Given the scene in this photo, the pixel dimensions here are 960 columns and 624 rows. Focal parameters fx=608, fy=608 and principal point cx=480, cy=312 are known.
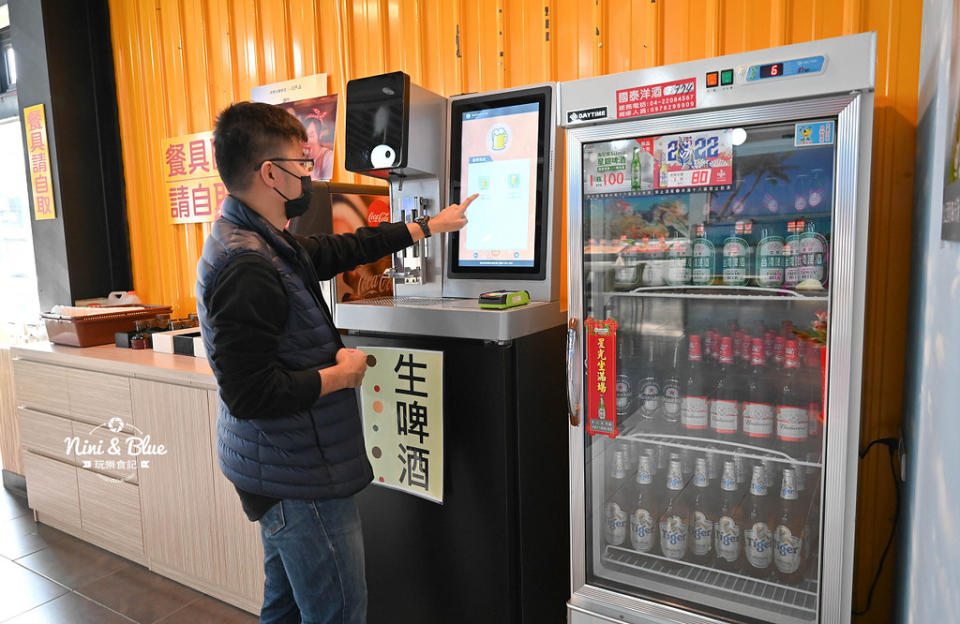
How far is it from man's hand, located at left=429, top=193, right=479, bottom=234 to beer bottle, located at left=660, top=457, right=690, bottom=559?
1063 mm

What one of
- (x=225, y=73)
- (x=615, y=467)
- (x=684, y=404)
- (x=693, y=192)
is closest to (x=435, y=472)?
(x=615, y=467)

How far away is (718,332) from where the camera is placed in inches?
74.8

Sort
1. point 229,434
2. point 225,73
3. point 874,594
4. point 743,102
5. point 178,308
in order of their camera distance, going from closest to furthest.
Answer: point 743,102
point 229,434
point 874,594
point 225,73
point 178,308

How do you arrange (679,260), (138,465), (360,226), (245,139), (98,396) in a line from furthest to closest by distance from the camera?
1. (98,396)
2. (138,465)
3. (360,226)
4. (679,260)
5. (245,139)

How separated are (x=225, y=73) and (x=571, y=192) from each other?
9.16ft

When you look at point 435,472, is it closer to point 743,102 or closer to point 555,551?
point 555,551

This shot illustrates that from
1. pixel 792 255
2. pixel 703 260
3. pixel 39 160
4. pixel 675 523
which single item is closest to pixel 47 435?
pixel 39 160

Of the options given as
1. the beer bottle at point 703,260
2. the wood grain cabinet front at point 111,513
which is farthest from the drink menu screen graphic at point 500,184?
the wood grain cabinet front at point 111,513

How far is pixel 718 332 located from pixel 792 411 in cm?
31

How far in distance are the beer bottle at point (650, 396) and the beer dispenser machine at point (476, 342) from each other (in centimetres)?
31

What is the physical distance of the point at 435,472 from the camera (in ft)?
6.71

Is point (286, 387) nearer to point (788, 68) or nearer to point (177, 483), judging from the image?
point (788, 68)

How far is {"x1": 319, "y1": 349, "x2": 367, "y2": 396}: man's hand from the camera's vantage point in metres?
1.61

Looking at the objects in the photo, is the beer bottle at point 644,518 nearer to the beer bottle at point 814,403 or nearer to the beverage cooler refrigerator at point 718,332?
the beverage cooler refrigerator at point 718,332
